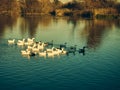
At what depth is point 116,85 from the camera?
Answer: 102ft

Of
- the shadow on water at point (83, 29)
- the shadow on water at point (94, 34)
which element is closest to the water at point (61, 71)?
the shadow on water at point (94, 34)

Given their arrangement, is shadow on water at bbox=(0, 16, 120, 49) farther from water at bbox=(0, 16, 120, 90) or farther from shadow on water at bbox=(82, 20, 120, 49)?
water at bbox=(0, 16, 120, 90)

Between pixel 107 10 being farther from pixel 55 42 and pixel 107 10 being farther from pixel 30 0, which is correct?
pixel 55 42

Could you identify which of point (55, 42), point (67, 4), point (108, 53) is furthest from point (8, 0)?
point (108, 53)

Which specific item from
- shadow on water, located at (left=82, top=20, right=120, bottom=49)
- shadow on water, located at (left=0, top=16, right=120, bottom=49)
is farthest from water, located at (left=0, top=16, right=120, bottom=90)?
shadow on water, located at (left=0, top=16, right=120, bottom=49)

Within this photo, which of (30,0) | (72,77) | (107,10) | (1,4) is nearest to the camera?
(72,77)

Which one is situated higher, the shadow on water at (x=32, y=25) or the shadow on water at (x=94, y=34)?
the shadow on water at (x=32, y=25)

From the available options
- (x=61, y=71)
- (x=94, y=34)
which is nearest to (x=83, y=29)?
(x=94, y=34)

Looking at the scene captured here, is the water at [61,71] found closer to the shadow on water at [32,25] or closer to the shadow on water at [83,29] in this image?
the shadow on water at [83,29]

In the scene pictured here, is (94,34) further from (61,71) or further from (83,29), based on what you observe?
(61,71)

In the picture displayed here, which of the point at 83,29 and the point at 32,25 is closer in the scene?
the point at 83,29

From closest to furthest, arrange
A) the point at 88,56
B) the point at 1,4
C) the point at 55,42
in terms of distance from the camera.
Answer: the point at 88,56, the point at 55,42, the point at 1,4

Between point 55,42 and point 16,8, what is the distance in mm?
105652

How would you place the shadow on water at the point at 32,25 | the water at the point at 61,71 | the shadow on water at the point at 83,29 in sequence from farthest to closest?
the shadow on water at the point at 32,25 → the shadow on water at the point at 83,29 → the water at the point at 61,71
